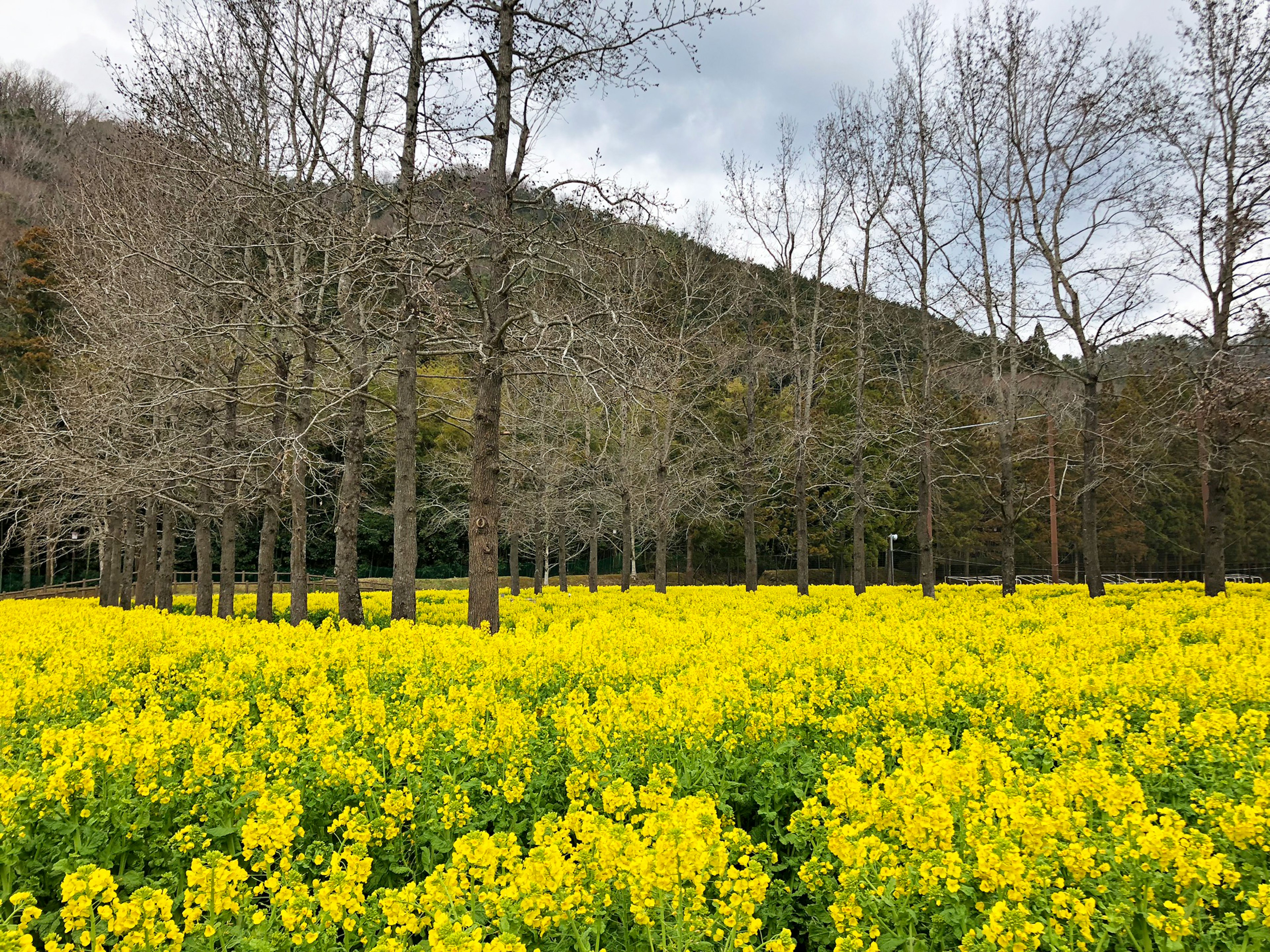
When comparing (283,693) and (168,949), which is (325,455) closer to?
(283,693)

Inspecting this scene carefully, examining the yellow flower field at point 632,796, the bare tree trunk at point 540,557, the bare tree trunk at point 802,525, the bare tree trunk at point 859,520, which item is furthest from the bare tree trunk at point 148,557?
the bare tree trunk at point 859,520

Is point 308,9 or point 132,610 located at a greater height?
point 308,9

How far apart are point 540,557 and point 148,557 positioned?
13743 millimetres

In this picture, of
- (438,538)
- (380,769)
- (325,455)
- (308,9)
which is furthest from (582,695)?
(438,538)

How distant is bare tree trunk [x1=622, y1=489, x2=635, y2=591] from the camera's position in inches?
767

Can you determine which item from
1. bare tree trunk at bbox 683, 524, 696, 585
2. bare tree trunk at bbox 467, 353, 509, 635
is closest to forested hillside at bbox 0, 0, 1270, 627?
bare tree trunk at bbox 467, 353, 509, 635

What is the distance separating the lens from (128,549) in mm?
19859

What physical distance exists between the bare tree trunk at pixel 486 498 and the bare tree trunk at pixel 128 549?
996cm

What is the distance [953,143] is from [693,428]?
11139 millimetres

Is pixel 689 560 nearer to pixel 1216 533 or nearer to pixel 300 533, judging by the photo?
pixel 1216 533

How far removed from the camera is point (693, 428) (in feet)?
80.0

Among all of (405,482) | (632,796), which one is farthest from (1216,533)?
(632,796)

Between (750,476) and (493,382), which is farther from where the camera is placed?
(750,476)

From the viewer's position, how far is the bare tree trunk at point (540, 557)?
79.2 feet
